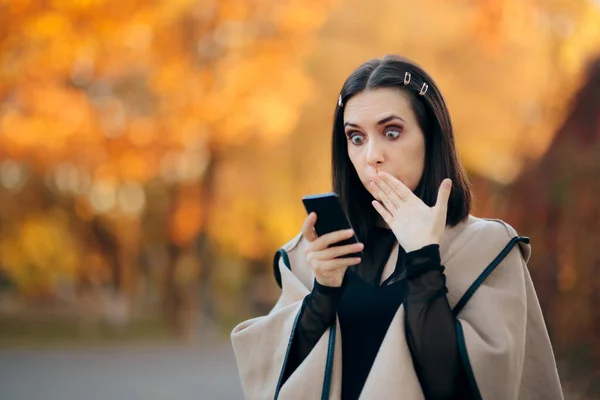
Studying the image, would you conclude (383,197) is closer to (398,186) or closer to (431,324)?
(398,186)

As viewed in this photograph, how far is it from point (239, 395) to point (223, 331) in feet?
17.1

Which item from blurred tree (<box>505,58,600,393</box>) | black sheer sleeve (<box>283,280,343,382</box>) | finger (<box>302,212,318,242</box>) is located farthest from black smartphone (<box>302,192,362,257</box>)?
blurred tree (<box>505,58,600,393</box>)

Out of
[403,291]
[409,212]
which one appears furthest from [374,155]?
[403,291]

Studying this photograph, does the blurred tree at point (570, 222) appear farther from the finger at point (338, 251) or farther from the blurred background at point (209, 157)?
the finger at point (338, 251)

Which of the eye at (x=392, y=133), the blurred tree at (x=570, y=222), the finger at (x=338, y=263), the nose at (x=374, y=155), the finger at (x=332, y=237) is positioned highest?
the eye at (x=392, y=133)

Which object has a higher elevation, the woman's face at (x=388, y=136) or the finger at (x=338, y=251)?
the woman's face at (x=388, y=136)

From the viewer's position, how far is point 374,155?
6.15 ft

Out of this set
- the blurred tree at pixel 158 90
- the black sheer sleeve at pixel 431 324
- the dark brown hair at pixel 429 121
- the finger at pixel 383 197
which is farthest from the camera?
the blurred tree at pixel 158 90

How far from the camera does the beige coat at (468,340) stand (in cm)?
173

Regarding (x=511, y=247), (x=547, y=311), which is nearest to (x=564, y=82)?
(x=547, y=311)

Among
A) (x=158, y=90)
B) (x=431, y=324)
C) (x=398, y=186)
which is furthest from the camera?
(x=158, y=90)

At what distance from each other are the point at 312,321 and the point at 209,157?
32.5 feet

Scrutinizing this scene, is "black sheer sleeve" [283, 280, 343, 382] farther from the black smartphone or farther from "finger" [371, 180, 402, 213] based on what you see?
"finger" [371, 180, 402, 213]

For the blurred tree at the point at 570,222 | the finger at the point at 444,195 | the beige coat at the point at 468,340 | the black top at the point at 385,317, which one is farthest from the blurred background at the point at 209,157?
the finger at the point at 444,195
